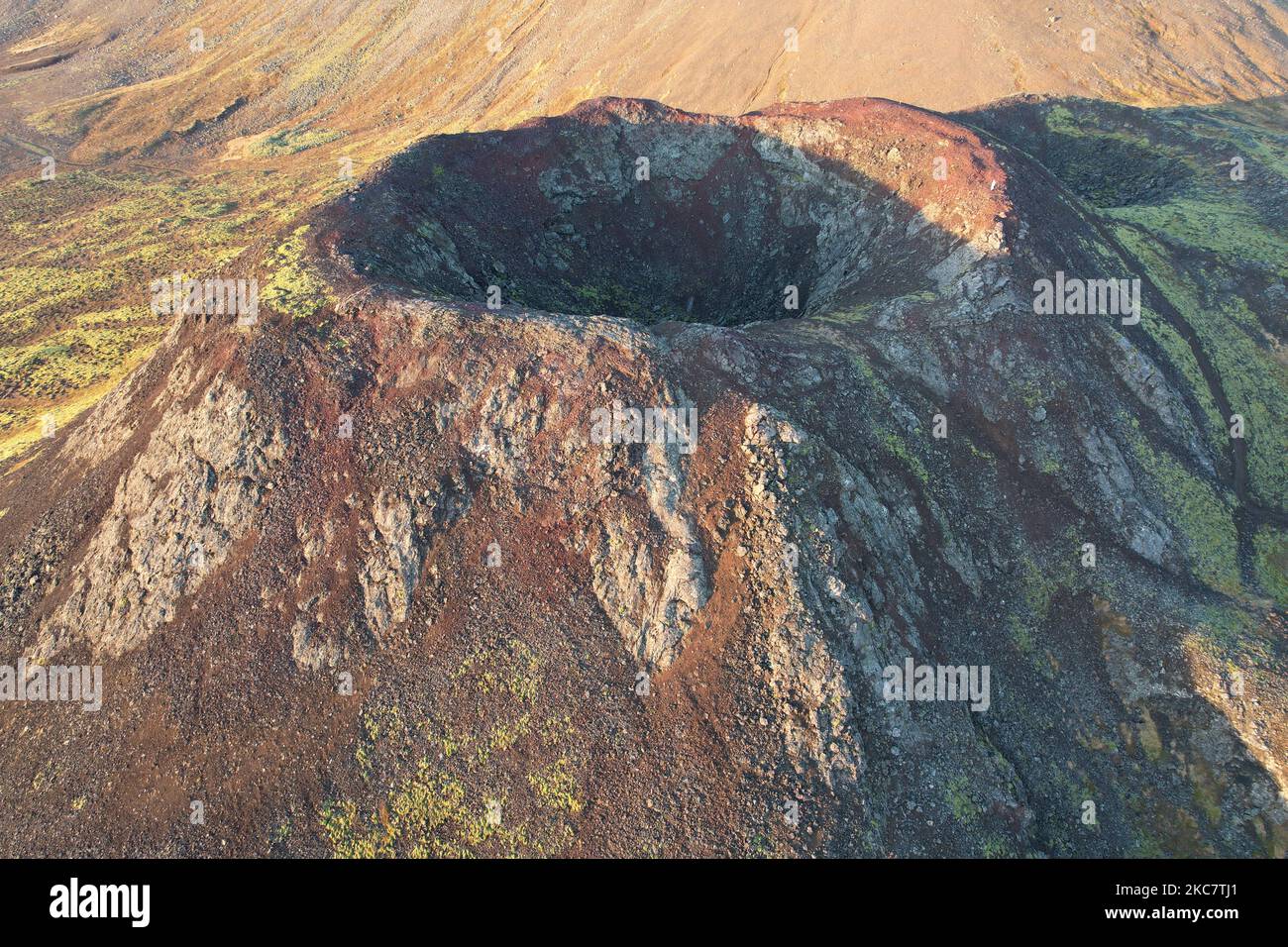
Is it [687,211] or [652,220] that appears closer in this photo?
[652,220]

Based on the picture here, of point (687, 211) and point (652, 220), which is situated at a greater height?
point (687, 211)

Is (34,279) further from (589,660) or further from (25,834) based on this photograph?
(589,660)

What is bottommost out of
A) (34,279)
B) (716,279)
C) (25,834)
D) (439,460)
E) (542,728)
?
(25,834)

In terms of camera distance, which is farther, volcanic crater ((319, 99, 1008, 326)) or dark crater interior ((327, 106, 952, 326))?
dark crater interior ((327, 106, 952, 326))

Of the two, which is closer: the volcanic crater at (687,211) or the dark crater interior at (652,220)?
the volcanic crater at (687,211)

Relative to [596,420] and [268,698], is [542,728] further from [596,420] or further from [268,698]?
[596,420]

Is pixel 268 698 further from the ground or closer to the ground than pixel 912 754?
further from the ground
